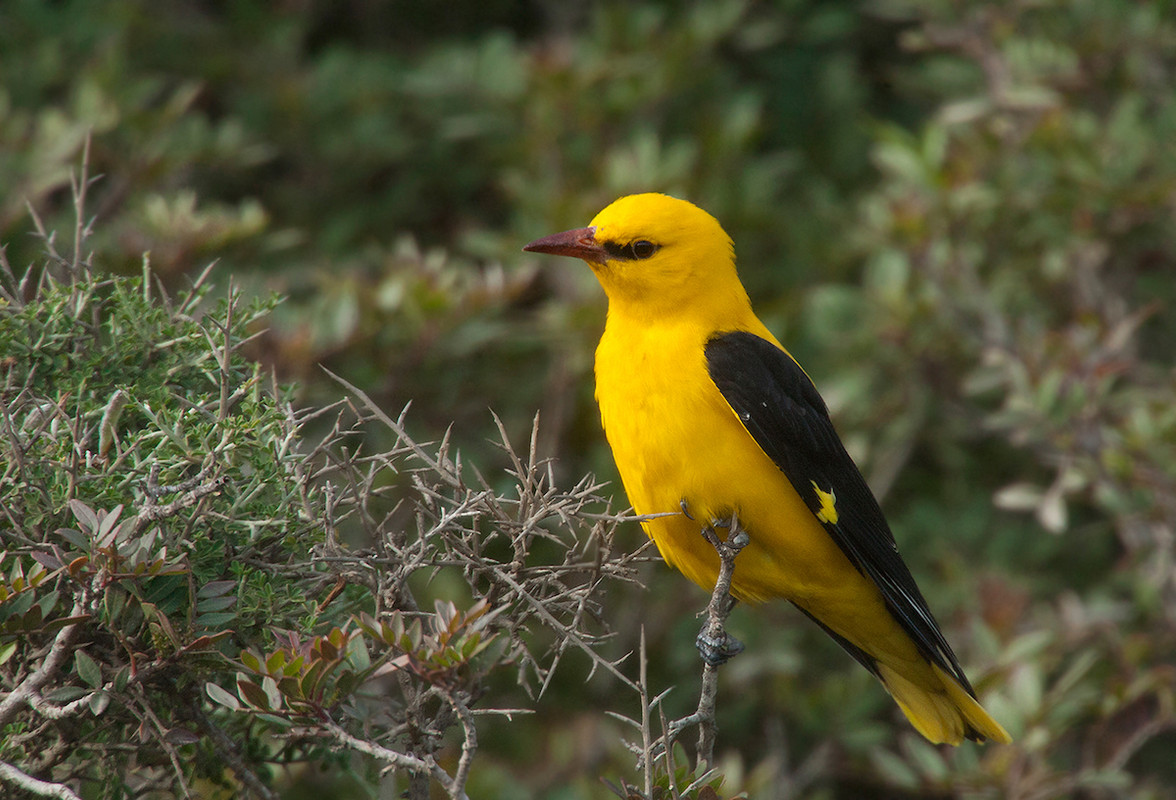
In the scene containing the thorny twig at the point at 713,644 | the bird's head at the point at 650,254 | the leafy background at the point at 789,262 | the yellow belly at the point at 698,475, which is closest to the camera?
the thorny twig at the point at 713,644

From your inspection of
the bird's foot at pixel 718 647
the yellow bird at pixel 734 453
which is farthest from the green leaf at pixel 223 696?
the yellow bird at pixel 734 453

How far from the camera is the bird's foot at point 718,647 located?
2.52m

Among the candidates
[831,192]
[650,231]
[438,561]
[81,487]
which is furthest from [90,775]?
[831,192]

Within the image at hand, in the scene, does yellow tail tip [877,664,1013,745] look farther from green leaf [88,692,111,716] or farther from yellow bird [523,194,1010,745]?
green leaf [88,692,111,716]

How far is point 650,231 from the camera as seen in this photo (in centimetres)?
317

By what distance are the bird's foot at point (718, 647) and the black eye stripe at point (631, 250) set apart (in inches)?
39.9

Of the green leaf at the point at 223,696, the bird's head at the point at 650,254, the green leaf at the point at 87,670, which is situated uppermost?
the green leaf at the point at 87,670

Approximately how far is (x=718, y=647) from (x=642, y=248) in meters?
1.10

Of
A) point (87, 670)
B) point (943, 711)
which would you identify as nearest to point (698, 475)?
point (943, 711)

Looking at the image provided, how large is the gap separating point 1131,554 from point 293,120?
12.1 feet

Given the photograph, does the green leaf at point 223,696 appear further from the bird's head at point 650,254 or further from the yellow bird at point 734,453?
the bird's head at point 650,254

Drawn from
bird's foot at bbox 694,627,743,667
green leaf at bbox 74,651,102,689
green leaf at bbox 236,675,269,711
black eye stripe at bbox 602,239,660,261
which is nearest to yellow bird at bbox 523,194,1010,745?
black eye stripe at bbox 602,239,660,261

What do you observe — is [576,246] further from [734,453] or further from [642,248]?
[734,453]

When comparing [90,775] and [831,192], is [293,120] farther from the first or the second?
[90,775]
